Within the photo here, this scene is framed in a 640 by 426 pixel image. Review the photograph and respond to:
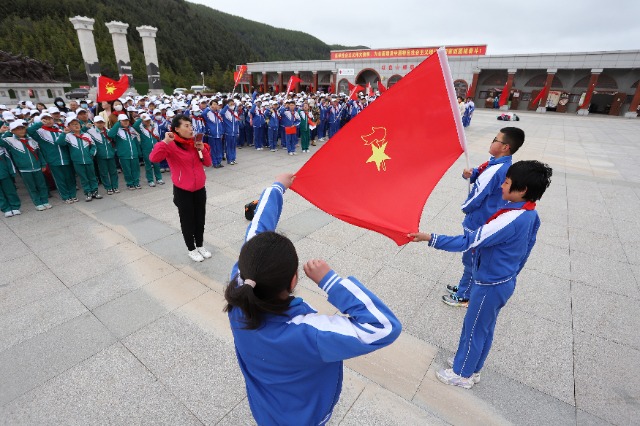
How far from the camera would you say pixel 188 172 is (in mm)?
4035

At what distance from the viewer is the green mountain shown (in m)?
40.7

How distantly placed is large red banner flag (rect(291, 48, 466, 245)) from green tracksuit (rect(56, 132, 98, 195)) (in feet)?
21.3

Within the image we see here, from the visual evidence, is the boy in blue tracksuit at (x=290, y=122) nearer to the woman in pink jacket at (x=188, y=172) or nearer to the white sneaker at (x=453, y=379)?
the woman in pink jacket at (x=188, y=172)

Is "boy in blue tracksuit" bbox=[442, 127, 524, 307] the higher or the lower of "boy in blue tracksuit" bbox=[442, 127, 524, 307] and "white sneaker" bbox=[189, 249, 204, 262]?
the higher

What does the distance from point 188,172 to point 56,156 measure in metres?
4.37

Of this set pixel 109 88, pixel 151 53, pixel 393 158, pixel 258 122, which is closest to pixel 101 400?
pixel 393 158

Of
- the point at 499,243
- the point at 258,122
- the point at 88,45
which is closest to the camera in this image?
the point at 499,243

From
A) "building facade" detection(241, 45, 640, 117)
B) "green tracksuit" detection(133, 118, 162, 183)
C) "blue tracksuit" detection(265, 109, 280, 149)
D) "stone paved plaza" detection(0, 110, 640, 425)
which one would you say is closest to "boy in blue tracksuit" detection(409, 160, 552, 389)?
"stone paved plaza" detection(0, 110, 640, 425)

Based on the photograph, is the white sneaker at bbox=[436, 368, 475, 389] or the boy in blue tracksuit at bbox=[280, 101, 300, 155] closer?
the white sneaker at bbox=[436, 368, 475, 389]

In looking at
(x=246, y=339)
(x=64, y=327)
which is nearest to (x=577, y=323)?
(x=246, y=339)

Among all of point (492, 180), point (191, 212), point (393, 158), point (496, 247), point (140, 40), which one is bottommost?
point (191, 212)

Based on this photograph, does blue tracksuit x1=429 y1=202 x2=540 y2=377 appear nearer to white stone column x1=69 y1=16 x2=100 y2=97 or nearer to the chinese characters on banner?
white stone column x1=69 y1=16 x2=100 y2=97

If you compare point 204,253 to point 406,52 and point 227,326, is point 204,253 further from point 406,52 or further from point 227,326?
point 406,52

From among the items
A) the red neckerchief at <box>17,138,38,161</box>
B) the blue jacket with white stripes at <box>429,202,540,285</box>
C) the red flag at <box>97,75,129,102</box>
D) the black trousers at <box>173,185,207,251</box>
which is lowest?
the black trousers at <box>173,185,207,251</box>
